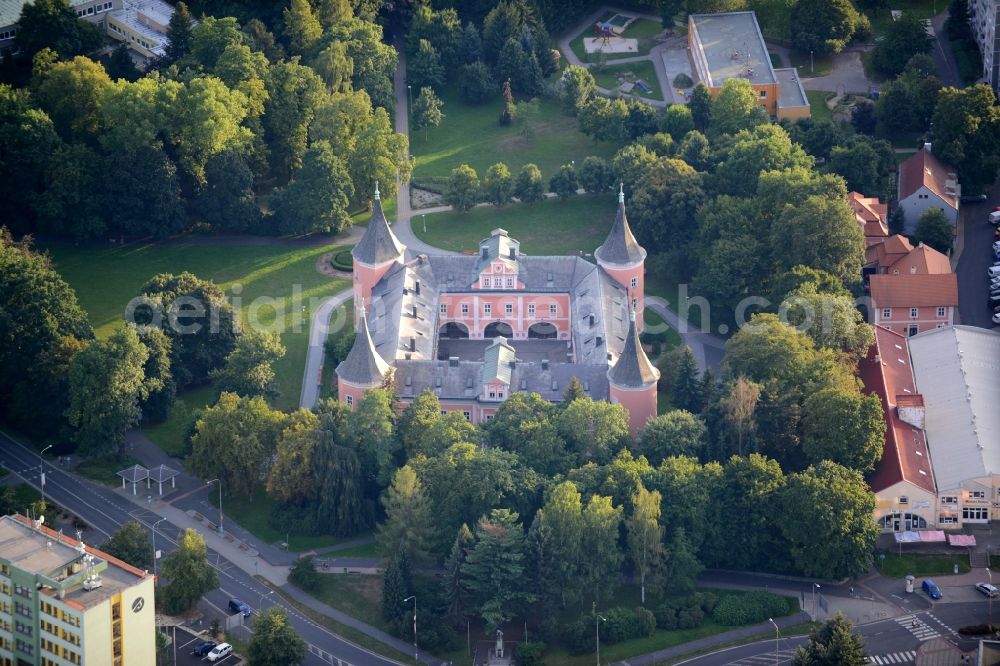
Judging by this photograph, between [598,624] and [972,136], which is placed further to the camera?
[972,136]

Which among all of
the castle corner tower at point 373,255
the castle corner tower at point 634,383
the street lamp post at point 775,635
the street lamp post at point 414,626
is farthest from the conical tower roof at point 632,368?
the castle corner tower at point 373,255

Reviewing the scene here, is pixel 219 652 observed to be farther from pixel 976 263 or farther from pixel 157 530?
pixel 976 263

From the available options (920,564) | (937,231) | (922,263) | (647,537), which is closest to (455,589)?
(647,537)

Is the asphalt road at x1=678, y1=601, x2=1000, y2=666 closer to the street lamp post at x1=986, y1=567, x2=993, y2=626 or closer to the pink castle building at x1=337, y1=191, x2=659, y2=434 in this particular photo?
the street lamp post at x1=986, y1=567, x2=993, y2=626

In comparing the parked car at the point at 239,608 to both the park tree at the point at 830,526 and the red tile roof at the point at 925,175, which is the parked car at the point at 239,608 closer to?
the park tree at the point at 830,526

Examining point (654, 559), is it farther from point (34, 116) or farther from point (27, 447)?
point (34, 116)
